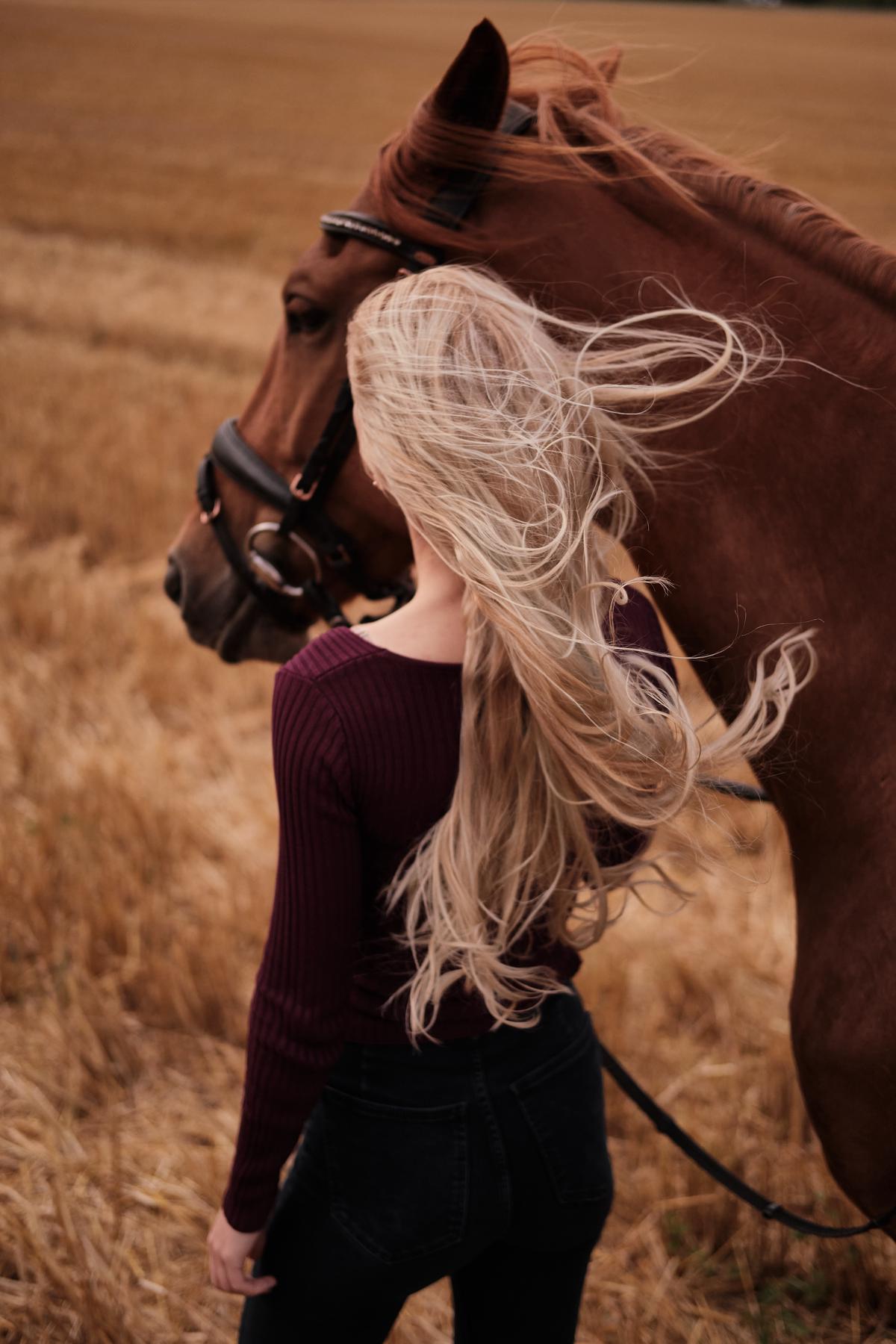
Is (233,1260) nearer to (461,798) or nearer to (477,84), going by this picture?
(461,798)

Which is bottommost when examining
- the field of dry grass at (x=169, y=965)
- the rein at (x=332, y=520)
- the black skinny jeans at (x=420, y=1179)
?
the field of dry grass at (x=169, y=965)

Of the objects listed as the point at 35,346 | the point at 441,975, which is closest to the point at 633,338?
the point at 441,975

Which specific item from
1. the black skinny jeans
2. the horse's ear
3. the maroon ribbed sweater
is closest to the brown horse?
the horse's ear

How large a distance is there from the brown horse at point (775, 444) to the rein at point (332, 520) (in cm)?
3

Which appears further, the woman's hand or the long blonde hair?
the woman's hand

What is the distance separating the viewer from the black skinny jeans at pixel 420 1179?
1.53 metres

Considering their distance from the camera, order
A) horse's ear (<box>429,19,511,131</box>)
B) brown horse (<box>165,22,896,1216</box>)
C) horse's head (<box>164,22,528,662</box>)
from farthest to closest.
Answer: horse's head (<box>164,22,528,662</box>), horse's ear (<box>429,19,511,131</box>), brown horse (<box>165,22,896,1216</box>)

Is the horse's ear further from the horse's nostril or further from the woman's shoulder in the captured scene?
the horse's nostril

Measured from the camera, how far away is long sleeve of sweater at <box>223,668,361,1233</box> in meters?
1.37

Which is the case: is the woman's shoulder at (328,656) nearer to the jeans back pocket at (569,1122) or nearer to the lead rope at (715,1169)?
the jeans back pocket at (569,1122)

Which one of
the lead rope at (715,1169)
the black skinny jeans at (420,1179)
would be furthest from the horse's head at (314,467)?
the lead rope at (715,1169)

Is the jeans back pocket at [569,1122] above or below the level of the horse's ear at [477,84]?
below

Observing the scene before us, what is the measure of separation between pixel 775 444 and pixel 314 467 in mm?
913

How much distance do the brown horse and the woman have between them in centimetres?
7
